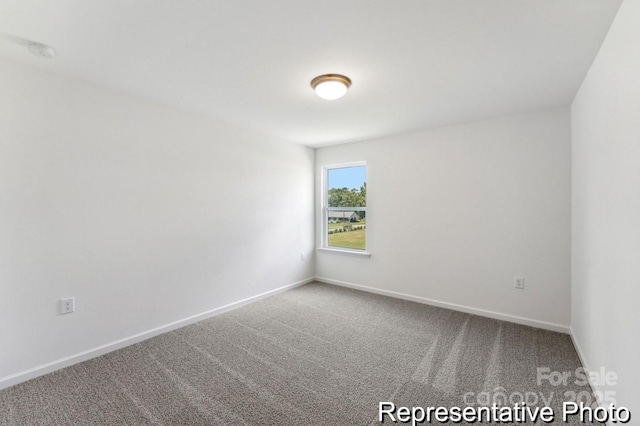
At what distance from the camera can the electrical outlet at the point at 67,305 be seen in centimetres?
219

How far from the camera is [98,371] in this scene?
2.13 meters

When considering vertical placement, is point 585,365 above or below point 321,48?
below

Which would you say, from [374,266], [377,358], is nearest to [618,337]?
[377,358]

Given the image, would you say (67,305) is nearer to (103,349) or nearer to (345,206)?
(103,349)

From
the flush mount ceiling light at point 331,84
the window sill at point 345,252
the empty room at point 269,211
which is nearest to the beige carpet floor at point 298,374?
the empty room at point 269,211

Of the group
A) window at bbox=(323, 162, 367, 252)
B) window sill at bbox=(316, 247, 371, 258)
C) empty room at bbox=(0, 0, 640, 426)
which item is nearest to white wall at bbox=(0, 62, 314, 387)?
empty room at bbox=(0, 0, 640, 426)

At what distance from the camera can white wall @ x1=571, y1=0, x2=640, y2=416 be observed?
1275 mm

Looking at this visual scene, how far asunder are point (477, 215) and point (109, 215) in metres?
3.86

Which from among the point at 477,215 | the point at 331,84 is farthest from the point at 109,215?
the point at 477,215

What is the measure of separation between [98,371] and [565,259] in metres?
4.35

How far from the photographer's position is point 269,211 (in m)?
3.96

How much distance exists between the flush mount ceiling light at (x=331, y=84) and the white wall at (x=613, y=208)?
159cm

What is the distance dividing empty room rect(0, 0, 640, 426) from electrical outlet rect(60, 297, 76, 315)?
0.01m

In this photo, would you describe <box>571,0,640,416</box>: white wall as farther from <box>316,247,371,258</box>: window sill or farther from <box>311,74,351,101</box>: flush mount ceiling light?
<box>316,247,371,258</box>: window sill
